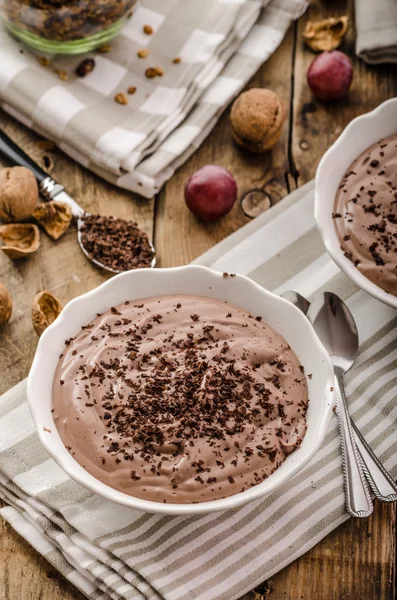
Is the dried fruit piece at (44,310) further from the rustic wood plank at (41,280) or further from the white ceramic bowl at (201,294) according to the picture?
the white ceramic bowl at (201,294)

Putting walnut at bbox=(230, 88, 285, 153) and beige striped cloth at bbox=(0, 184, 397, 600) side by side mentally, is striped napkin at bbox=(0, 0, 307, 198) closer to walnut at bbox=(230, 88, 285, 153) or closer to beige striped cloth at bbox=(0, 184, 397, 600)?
walnut at bbox=(230, 88, 285, 153)

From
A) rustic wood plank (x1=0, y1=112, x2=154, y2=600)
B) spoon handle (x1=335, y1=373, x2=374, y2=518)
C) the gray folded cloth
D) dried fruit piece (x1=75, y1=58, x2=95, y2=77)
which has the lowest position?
rustic wood plank (x1=0, y1=112, x2=154, y2=600)

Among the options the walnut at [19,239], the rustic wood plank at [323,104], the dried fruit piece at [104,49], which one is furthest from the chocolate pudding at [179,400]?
the dried fruit piece at [104,49]

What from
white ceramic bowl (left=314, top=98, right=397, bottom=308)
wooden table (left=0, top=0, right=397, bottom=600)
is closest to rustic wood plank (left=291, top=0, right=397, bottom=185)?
wooden table (left=0, top=0, right=397, bottom=600)

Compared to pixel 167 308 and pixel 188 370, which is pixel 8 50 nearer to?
pixel 167 308

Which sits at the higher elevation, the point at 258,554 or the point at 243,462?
the point at 243,462

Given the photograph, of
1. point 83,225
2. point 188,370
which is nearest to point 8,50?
point 83,225
